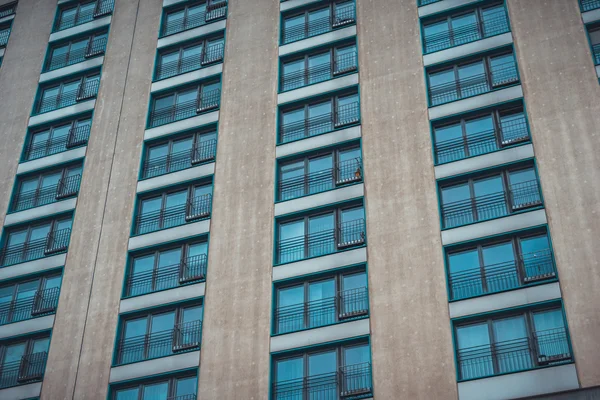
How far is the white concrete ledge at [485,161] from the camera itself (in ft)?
127

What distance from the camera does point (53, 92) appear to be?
175ft

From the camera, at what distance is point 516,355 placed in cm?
3406

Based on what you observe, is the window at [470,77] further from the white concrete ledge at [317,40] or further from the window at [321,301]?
the window at [321,301]

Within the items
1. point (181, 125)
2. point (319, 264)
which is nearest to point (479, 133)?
point (319, 264)

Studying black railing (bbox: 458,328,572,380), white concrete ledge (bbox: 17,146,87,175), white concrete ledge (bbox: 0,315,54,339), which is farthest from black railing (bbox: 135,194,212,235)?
black railing (bbox: 458,328,572,380)

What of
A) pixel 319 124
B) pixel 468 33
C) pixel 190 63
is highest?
pixel 190 63

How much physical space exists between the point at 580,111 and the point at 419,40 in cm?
994

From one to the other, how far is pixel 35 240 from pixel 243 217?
42.5 ft

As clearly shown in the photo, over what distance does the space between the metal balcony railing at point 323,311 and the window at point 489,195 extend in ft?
→ 17.6

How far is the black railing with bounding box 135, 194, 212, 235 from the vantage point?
4394 centimetres

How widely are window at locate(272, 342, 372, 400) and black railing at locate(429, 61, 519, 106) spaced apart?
13.8 meters

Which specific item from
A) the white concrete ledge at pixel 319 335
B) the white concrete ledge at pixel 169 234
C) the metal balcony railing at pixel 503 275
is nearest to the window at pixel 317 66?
the white concrete ledge at pixel 169 234

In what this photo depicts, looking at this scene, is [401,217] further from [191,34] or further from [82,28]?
[82,28]

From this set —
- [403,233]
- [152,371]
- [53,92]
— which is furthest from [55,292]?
[403,233]
